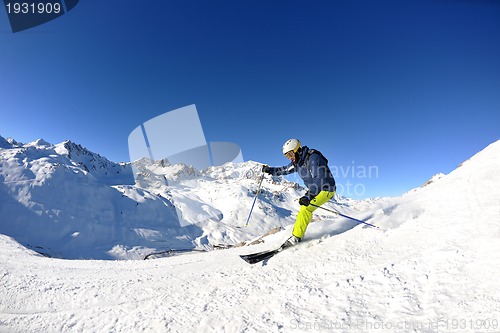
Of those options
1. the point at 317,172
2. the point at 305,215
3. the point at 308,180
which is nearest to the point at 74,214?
the point at 308,180

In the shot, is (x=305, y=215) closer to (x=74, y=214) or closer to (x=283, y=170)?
(x=283, y=170)

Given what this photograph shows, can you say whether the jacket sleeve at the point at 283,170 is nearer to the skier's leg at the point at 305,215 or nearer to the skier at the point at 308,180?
the skier at the point at 308,180

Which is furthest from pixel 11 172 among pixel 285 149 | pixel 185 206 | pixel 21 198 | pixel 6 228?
pixel 185 206

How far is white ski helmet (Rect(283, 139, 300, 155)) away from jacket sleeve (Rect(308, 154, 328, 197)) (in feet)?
1.98

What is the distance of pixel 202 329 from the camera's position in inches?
127

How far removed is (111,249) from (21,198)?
28973 mm

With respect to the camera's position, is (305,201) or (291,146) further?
(291,146)

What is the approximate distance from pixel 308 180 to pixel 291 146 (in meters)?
1.02

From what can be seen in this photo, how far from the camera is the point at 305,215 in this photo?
6.36m

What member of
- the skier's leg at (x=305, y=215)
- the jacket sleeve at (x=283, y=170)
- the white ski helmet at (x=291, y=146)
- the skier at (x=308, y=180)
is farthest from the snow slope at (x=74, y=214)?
the skier's leg at (x=305, y=215)

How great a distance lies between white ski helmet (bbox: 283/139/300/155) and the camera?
7.17 metres

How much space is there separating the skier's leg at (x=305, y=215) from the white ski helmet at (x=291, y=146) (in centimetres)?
141

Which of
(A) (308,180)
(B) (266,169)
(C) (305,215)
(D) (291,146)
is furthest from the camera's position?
(B) (266,169)

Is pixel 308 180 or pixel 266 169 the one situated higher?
pixel 266 169
